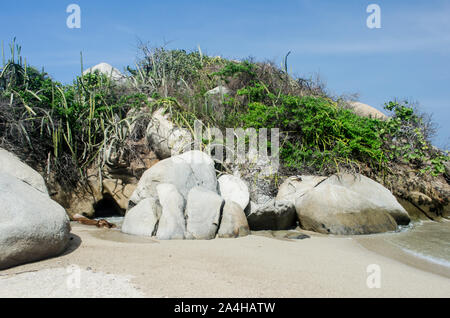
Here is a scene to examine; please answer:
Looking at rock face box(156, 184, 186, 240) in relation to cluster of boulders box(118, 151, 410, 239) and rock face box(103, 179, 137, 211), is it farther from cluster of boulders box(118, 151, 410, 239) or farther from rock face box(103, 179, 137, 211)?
rock face box(103, 179, 137, 211)

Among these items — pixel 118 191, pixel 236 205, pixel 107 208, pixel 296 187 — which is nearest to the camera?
pixel 236 205

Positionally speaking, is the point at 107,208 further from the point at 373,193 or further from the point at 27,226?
the point at 373,193

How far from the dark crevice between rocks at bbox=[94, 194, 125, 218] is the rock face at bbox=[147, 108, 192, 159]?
1.40 metres

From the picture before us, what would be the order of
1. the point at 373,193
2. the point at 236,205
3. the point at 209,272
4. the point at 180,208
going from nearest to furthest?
the point at 209,272 < the point at 180,208 < the point at 236,205 < the point at 373,193

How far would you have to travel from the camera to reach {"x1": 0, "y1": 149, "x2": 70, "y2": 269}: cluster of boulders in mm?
3482

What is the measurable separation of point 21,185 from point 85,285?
6.13ft

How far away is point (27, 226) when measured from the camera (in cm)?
361

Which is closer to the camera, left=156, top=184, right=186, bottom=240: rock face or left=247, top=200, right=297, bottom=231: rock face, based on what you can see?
left=156, top=184, right=186, bottom=240: rock face

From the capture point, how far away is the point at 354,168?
24.3ft

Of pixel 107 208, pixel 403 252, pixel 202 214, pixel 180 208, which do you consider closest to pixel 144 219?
pixel 180 208

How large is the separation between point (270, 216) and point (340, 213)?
1.21 m

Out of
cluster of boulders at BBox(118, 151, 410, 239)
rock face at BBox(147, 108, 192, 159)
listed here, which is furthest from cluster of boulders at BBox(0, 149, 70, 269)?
rock face at BBox(147, 108, 192, 159)

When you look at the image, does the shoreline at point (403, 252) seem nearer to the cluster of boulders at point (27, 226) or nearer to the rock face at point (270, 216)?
the rock face at point (270, 216)

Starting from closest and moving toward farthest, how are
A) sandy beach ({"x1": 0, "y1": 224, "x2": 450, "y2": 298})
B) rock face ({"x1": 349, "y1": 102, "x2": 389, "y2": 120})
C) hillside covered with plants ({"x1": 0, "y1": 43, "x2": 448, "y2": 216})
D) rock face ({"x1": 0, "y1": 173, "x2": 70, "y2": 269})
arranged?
sandy beach ({"x1": 0, "y1": 224, "x2": 450, "y2": 298})
rock face ({"x1": 0, "y1": 173, "x2": 70, "y2": 269})
hillside covered with plants ({"x1": 0, "y1": 43, "x2": 448, "y2": 216})
rock face ({"x1": 349, "y1": 102, "x2": 389, "y2": 120})
